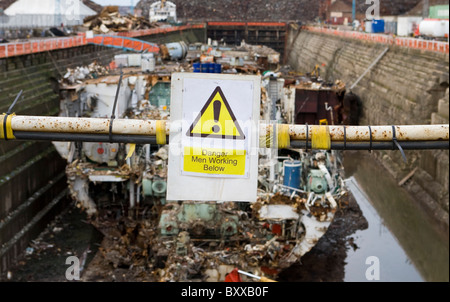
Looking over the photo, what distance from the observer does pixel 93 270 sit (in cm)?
1404

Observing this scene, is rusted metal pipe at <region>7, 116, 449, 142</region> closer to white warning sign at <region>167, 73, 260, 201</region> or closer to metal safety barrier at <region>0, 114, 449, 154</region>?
metal safety barrier at <region>0, 114, 449, 154</region>

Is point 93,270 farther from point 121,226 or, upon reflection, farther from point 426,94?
point 426,94

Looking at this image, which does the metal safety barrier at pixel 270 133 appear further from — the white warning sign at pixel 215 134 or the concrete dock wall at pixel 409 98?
the concrete dock wall at pixel 409 98

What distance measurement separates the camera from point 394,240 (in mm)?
17609

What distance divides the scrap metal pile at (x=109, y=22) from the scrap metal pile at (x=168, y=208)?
1758 cm

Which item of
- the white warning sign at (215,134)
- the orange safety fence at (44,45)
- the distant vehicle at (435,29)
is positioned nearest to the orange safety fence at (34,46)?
the orange safety fence at (44,45)

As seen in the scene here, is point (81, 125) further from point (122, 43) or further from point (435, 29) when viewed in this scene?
point (435, 29)

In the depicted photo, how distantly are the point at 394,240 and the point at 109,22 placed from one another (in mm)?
23941

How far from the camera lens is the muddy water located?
50.1ft

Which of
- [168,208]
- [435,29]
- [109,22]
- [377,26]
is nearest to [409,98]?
[435,29]

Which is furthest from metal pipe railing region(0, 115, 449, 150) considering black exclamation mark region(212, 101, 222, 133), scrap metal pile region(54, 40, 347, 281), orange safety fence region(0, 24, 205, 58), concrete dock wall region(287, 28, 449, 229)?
Answer: concrete dock wall region(287, 28, 449, 229)

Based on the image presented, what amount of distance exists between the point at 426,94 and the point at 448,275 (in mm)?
8886

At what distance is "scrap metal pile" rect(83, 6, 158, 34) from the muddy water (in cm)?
1831

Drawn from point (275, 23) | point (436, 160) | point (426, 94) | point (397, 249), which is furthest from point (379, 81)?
point (275, 23)
